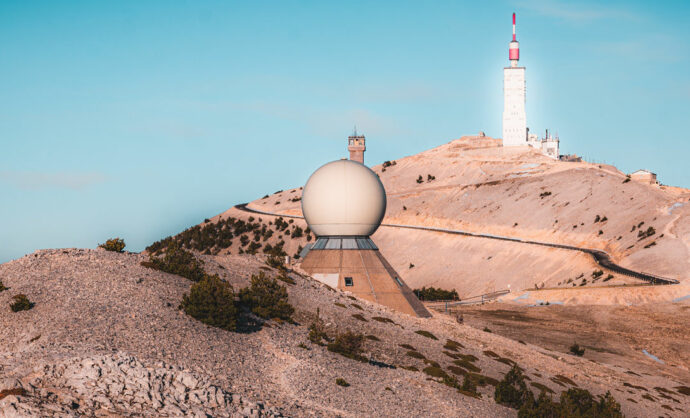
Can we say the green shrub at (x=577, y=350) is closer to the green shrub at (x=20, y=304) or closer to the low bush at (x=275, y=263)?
the low bush at (x=275, y=263)

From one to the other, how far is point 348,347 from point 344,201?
70.9ft

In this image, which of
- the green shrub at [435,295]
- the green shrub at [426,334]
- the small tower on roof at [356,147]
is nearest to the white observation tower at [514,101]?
the small tower on roof at [356,147]

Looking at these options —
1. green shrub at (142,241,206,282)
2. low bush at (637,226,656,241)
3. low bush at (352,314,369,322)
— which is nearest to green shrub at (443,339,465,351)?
low bush at (352,314,369,322)

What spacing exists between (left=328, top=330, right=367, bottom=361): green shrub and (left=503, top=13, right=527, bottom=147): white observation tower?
440ft

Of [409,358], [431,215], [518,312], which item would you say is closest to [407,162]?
[431,215]

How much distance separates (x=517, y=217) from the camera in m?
118

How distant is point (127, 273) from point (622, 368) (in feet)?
106

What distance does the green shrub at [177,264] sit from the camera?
31716mm

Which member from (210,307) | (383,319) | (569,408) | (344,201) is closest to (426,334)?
(383,319)

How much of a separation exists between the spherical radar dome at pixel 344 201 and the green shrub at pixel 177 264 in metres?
17.4

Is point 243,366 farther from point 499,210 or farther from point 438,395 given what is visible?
point 499,210

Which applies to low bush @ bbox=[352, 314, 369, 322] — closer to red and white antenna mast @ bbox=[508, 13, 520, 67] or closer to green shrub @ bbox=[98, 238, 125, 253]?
green shrub @ bbox=[98, 238, 125, 253]

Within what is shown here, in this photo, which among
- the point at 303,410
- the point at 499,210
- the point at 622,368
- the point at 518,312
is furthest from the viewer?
the point at 499,210

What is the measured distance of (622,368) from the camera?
4344cm
